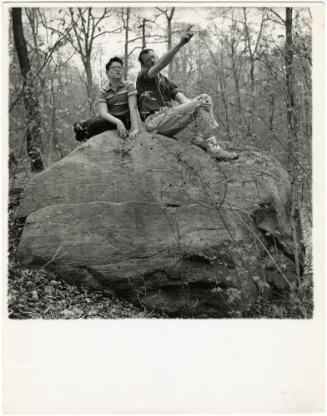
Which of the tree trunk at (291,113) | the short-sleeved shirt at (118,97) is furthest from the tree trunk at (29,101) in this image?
the tree trunk at (291,113)

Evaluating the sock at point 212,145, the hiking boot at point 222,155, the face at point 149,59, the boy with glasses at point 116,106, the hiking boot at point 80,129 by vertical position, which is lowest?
the hiking boot at point 222,155

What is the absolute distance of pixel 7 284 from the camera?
14.7 ft

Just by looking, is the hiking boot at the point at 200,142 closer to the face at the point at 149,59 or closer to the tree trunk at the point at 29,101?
the face at the point at 149,59

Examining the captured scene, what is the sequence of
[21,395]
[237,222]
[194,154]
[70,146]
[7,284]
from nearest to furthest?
[21,395], [7,284], [237,222], [194,154], [70,146]

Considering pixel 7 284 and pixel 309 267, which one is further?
pixel 309 267

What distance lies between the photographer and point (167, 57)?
15.4ft

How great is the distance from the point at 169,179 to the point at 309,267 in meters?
1.78

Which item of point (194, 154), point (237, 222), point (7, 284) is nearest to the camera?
point (7, 284)

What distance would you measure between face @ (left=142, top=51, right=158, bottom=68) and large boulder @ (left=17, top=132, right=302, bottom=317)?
2.49 ft

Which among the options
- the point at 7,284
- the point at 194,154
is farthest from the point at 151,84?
the point at 7,284

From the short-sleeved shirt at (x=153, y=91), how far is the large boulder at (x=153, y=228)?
36 centimetres

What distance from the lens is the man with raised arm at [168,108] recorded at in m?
4.94

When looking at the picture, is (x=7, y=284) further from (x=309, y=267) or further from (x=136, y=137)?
(x=309, y=267)

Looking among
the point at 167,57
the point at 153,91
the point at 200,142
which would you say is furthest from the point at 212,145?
the point at 167,57
